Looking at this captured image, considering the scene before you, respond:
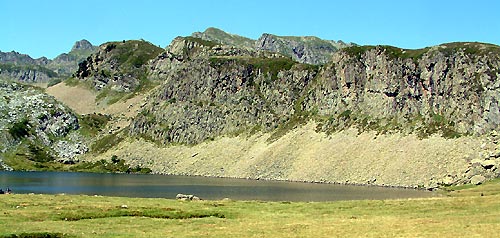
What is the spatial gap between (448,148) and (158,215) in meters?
155

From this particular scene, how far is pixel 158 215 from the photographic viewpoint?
2498 inches

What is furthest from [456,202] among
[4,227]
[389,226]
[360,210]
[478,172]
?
[478,172]

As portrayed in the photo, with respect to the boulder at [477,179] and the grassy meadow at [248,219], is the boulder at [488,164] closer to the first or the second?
the boulder at [477,179]

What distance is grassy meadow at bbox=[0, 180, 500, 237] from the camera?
4772 cm

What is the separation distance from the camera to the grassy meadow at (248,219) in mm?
47719

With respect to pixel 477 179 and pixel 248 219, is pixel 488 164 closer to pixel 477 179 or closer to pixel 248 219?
pixel 477 179

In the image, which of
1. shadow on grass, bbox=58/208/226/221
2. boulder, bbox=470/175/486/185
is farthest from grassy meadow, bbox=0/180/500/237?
boulder, bbox=470/175/486/185

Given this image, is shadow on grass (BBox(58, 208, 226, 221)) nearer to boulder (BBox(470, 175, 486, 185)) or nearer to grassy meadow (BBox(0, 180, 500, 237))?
grassy meadow (BBox(0, 180, 500, 237))

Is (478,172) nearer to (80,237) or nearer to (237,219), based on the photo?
(237,219)

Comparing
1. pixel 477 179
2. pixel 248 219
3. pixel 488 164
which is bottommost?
pixel 477 179

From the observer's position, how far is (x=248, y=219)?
6091 cm

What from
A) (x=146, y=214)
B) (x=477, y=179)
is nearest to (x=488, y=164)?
(x=477, y=179)

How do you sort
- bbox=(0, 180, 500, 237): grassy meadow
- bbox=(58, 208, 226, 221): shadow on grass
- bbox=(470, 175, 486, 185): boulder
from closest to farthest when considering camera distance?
bbox=(0, 180, 500, 237): grassy meadow, bbox=(58, 208, 226, 221): shadow on grass, bbox=(470, 175, 486, 185): boulder

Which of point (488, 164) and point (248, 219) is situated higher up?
point (488, 164)
